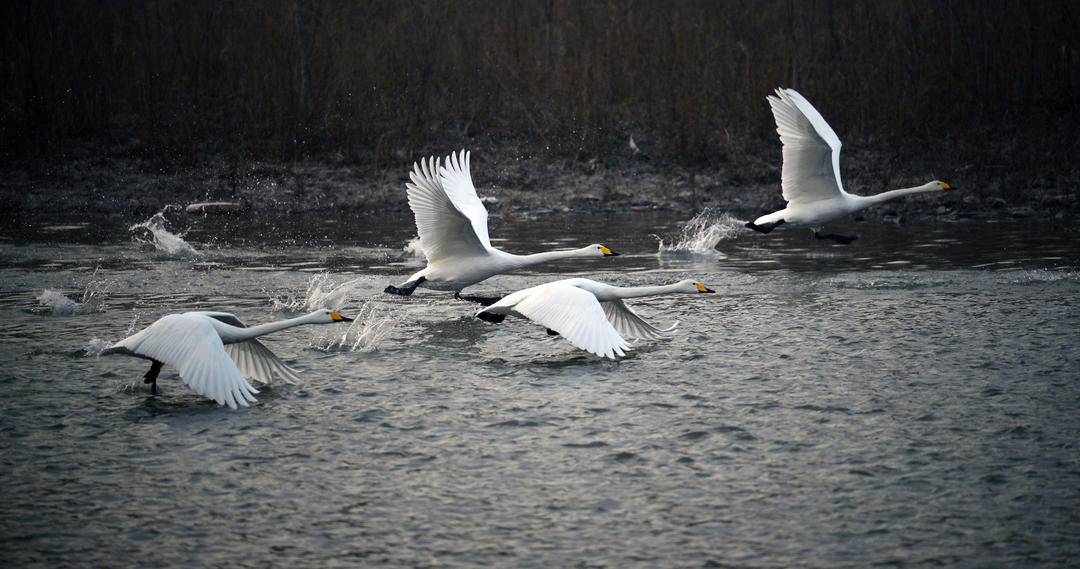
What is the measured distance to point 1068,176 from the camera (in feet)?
62.4

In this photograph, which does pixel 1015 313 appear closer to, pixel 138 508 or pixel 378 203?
pixel 138 508

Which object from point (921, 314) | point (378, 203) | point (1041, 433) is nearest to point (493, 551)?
point (1041, 433)

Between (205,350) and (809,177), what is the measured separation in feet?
25.3

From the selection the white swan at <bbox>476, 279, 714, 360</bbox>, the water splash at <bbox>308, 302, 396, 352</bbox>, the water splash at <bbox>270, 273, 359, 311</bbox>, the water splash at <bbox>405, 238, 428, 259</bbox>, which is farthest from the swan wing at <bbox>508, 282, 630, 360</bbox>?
Answer: the water splash at <bbox>405, 238, 428, 259</bbox>

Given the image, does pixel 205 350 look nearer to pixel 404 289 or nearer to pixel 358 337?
pixel 358 337

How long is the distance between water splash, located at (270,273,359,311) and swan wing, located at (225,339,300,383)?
2.38 meters

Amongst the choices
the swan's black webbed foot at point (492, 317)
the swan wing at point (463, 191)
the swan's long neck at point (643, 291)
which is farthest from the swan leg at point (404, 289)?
the swan's long neck at point (643, 291)

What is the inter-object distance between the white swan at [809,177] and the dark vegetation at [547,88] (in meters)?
6.08

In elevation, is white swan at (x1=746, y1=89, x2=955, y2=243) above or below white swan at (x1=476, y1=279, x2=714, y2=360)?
above

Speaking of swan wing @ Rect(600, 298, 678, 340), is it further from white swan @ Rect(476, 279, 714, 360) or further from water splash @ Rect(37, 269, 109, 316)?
water splash @ Rect(37, 269, 109, 316)

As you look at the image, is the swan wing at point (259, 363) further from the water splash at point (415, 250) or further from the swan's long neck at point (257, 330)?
the water splash at point (415, 250)

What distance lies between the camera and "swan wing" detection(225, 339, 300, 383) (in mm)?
8252

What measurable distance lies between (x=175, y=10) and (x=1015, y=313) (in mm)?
19475

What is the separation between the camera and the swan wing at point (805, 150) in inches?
485
